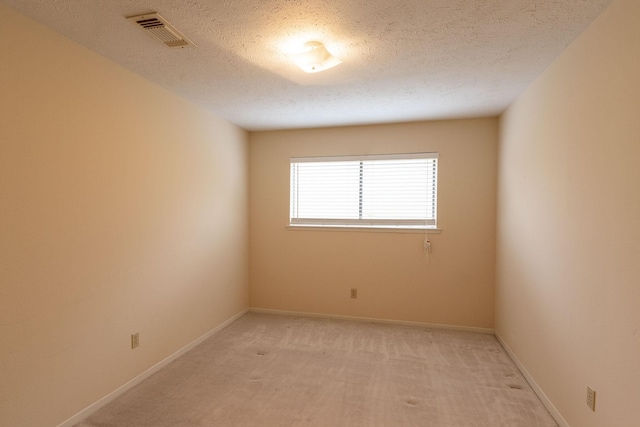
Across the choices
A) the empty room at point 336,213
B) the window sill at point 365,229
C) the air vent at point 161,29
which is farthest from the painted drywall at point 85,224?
the window sill at point 365,229

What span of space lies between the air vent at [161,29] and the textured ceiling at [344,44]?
0.04m

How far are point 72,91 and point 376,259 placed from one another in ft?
10.7

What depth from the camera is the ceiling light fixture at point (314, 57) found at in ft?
6.70

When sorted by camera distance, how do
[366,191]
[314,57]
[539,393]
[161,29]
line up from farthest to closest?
[366,191], [539,393], [314,57], [161,29]

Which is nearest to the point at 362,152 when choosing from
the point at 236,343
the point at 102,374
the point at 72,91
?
the point at 236,343

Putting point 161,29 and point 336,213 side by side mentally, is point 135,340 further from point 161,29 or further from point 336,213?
point 336,213

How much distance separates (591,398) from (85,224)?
3184 millimetres

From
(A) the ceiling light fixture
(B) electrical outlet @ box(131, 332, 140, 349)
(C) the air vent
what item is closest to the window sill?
(B) electrical outlet @ box(131, 332, 140, 349)

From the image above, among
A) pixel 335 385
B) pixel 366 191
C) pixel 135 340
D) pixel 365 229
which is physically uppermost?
pixel 366 191

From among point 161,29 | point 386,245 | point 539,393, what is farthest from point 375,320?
point 161,29

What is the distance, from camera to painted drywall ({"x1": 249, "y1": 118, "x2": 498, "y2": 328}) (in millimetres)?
3738

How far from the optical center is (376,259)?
4.02 meters

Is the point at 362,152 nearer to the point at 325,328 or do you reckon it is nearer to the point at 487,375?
the point at 325,328

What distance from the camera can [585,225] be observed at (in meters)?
1.86
